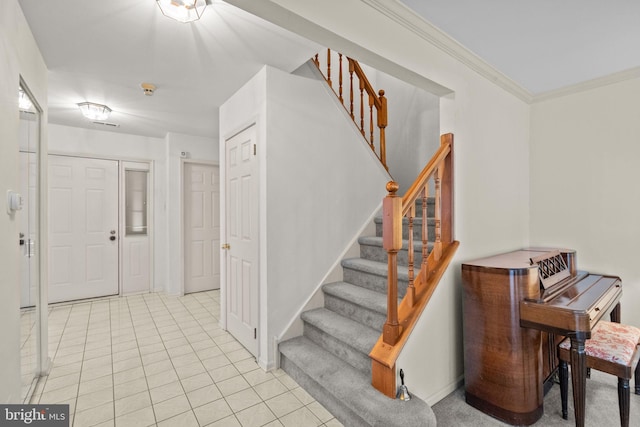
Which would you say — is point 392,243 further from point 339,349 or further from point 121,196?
point 121,196

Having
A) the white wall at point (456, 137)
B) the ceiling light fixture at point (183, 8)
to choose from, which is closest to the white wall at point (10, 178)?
the ceiling light fixture at point (183, 8)

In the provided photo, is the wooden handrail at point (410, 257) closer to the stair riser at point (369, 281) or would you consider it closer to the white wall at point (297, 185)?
the stair riser at point (369, 281)

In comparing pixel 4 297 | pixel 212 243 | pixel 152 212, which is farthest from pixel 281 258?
pixel 152 212

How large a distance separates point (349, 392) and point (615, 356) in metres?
1.52

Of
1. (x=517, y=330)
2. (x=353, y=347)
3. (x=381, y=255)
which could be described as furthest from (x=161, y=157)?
(x=517, y=330)

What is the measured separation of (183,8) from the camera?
5.48ft

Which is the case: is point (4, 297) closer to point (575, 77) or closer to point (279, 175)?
point (279, 175)

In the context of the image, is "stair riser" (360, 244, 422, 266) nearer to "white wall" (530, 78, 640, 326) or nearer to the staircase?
the staircase

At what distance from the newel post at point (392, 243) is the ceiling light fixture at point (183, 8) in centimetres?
148

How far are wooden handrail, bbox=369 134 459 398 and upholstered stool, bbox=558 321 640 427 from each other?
88cm

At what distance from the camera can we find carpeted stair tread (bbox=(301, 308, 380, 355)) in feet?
6.68

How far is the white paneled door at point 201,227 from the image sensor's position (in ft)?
15.4

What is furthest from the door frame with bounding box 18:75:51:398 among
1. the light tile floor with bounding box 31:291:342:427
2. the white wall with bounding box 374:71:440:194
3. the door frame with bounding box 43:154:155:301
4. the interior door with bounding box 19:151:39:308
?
the white wall with bounding box 374:71:440:194

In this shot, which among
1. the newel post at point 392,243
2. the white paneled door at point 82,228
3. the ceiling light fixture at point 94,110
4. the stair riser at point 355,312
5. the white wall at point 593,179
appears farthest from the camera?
the white paneled door at point 82,228
